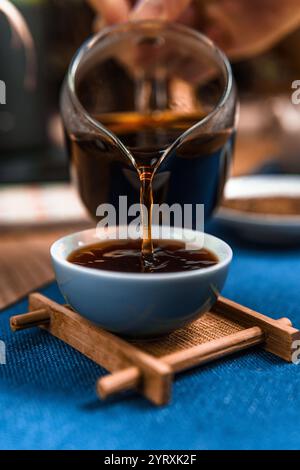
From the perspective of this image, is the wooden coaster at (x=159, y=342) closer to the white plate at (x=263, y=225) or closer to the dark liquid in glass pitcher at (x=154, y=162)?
the dark liquid in glass pitcher at (x=154, y=162)

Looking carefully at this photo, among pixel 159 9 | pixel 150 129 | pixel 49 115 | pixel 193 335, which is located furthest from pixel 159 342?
pixel 49 115

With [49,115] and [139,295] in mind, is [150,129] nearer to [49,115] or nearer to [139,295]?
[139,295]

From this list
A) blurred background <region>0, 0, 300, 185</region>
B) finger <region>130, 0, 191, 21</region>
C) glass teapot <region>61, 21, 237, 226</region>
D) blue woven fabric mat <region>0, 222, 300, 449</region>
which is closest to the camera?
blue woven fabric mat <region>0, 222, 300, 449</region>

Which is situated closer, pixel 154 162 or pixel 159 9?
pixel 154 162

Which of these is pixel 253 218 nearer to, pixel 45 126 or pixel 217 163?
pixel 217 163

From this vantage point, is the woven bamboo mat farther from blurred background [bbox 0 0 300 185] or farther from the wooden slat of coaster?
blurred background [bbox 0 0 300 185]

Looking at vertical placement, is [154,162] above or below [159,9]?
below

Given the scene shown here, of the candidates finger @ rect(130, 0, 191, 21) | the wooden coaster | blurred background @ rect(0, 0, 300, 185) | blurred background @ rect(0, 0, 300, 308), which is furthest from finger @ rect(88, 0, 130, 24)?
blurred background @ rect(0, 0, 300, 185)
